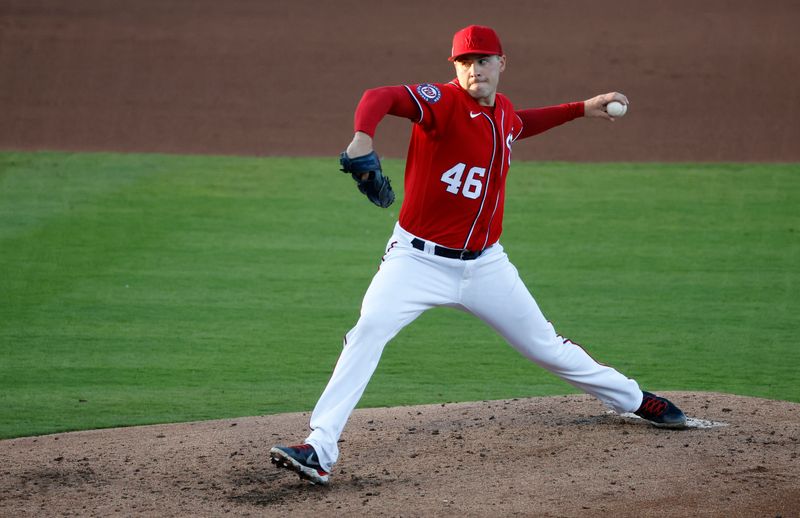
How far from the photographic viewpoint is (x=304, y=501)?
411 cm

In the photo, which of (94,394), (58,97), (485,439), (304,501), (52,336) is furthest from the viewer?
(58,97)

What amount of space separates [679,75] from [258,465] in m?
12.2

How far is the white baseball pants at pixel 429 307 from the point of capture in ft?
13.8

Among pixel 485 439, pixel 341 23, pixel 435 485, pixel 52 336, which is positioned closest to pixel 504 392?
pixel 485 439

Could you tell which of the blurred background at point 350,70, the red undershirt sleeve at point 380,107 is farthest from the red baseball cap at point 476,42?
the blurred background at point 350,70

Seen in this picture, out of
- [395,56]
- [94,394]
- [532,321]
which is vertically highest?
[395,56]

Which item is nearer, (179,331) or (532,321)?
(532,321)

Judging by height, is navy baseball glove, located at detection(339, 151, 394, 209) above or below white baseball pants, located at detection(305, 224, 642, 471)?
above

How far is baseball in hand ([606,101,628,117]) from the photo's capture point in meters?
4.85

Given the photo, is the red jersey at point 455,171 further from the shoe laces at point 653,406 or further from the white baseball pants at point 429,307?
the shoe laces at point 653,406

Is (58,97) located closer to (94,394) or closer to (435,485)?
(94,394)

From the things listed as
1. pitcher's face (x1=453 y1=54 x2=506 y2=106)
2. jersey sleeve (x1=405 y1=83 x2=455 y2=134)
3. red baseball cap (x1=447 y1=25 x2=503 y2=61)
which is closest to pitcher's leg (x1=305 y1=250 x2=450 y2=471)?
jersey sleeve (x1=405 y1=83 x2=455 y2=134)

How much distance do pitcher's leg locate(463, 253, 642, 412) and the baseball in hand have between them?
0.88m

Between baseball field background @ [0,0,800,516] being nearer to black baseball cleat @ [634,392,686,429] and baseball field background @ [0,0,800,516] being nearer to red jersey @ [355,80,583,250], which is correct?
black baseball cleat @ [634,392,686,429]
